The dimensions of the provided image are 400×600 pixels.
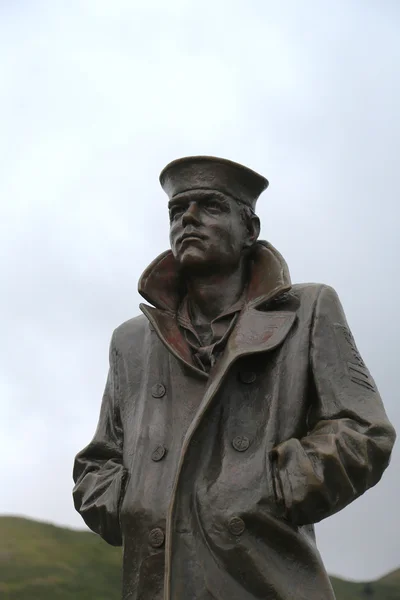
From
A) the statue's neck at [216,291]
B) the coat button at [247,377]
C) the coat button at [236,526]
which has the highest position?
the statue's neck at [216,291]

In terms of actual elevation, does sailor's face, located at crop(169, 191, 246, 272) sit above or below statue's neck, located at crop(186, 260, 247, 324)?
above

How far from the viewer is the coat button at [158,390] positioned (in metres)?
6.63

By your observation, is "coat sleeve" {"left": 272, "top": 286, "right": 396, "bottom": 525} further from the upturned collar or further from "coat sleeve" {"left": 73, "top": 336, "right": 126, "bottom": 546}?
"coat sleeve" {"left": 73, "top": 336, "right": 126, "bottom": 546}

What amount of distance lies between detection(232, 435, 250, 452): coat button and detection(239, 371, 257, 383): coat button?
14.5 inches

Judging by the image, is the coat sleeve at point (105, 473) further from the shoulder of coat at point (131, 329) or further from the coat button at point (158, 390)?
the coat button at point (158, 390)

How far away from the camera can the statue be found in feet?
19.5

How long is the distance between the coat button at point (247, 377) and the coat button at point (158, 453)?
604 millimetres

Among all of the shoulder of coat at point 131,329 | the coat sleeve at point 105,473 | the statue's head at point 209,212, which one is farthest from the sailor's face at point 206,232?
the coat sleeve at point 105,473

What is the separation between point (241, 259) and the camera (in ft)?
22.9

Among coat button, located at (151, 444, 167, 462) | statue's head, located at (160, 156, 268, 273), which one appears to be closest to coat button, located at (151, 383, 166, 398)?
coat button, located at (151, 444, 167, 462)

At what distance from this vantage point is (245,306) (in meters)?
6.77

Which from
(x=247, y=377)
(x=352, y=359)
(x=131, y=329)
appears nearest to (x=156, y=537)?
(x=247, y=377)

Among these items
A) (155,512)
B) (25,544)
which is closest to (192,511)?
(155,512)

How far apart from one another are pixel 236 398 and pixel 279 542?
873 millimetres
